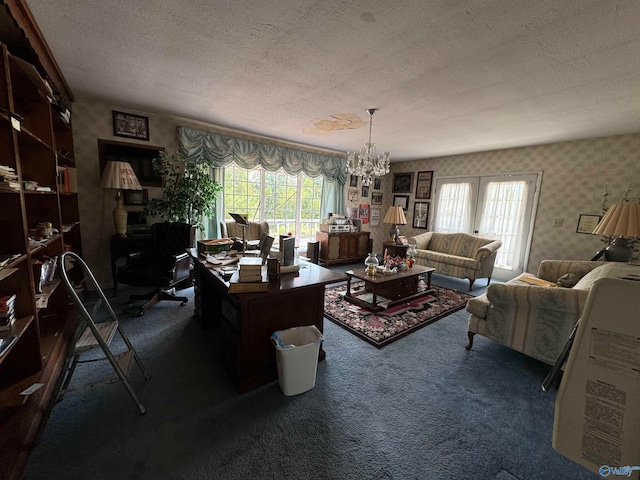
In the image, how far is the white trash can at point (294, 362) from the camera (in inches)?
66.3

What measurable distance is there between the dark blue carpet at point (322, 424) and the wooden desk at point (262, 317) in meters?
0.13

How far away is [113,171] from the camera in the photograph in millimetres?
3064

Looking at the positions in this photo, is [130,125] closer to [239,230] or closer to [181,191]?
[181,191]

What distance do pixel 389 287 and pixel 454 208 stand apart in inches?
123

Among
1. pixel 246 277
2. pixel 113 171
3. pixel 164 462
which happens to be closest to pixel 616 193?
pixel 246 277

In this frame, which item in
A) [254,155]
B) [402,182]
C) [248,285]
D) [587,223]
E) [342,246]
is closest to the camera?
[248,285]

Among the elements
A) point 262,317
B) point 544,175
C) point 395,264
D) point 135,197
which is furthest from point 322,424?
point 544,175

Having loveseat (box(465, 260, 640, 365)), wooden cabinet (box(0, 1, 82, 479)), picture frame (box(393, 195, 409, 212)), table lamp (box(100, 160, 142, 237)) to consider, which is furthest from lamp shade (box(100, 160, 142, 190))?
picture frame (box(393, 195, 409, 212))

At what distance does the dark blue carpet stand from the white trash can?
0.08 metres

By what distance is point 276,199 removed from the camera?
5.05 metres

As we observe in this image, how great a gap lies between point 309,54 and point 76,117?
3.06m

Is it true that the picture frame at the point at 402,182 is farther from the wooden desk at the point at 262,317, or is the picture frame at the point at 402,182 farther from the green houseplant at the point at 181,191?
the wooden desk at the point at 262,317

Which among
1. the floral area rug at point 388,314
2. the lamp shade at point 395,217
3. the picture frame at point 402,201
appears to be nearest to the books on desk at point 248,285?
the floral area rug at point 388,314

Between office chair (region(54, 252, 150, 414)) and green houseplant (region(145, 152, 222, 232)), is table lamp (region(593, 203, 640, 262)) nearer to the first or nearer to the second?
office chair (region(54, 252, 150, 414))
